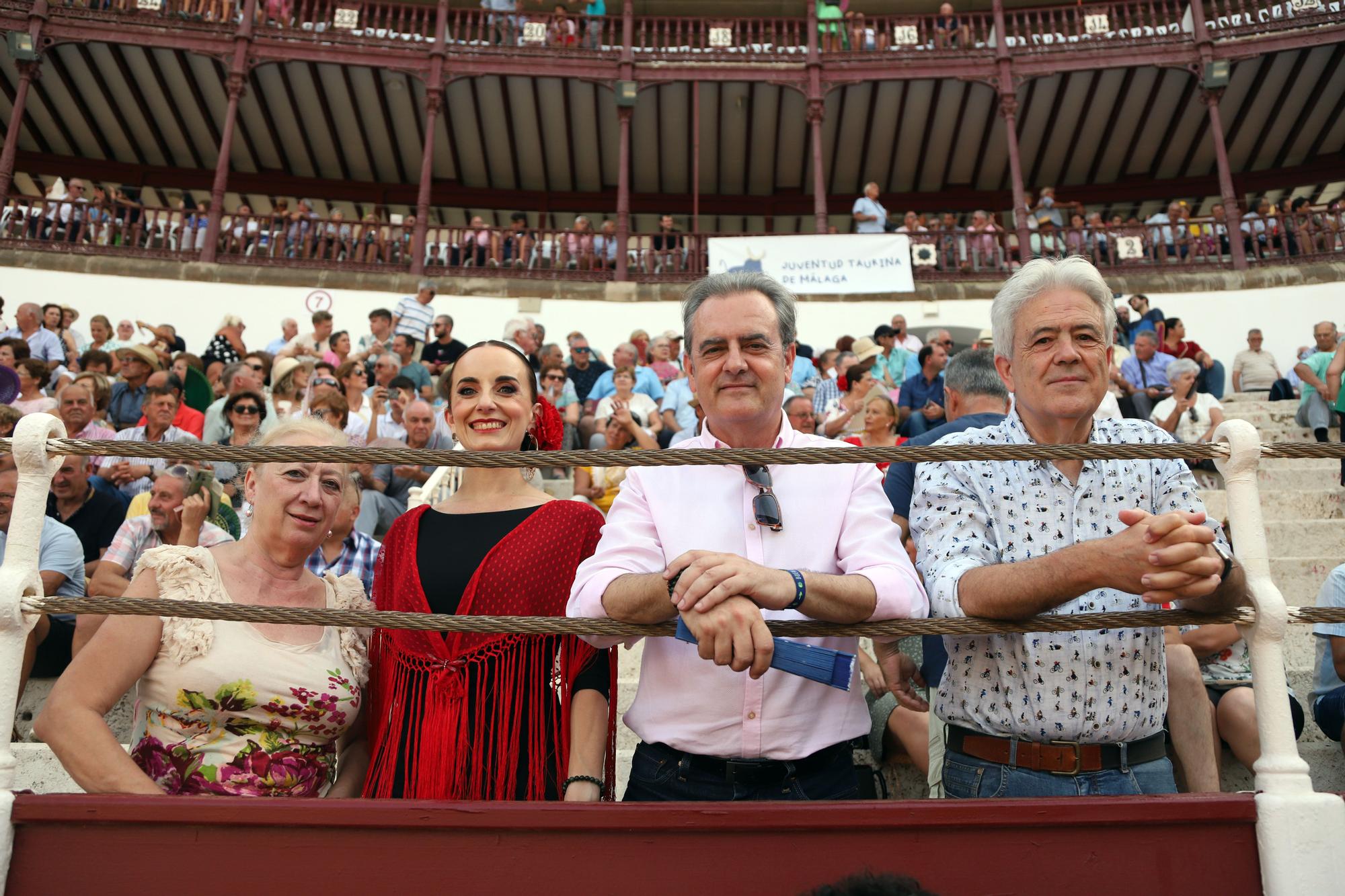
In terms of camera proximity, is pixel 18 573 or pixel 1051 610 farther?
pixel 1051 610

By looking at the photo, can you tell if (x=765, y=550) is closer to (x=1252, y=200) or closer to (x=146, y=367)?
(x=146, y=367)

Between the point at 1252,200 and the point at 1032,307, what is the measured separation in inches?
725

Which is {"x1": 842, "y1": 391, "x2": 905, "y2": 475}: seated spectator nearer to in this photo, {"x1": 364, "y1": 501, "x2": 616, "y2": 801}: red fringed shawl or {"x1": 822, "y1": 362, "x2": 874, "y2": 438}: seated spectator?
{"x1": 822, "y1": 362, "x2": 874, "y2": 438}: seated spectator

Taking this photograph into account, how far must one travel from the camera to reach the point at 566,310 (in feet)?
42.1

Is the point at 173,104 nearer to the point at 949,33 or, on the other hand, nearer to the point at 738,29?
the point at 738,29

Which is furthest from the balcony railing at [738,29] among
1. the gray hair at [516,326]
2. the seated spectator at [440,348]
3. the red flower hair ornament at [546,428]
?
the red flower hair ornament at [546,428]

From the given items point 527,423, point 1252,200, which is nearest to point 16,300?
point 527,423

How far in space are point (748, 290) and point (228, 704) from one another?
4.34ft

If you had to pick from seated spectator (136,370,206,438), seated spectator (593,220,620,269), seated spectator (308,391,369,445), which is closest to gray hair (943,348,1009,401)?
seated spectator (308,391,369,445)

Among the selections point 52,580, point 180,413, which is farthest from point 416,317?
point 52,580

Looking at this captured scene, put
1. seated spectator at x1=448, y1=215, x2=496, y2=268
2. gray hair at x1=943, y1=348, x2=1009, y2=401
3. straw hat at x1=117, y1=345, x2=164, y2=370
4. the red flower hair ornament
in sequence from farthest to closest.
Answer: seated spectator at x1=448, y1=215, x2=496, y2=268
straw hat at x1=117, y1=345, x2=164, y2=370
gray hair at x1=943, y1=348, x2=1009, y2=401
the red flower hair ornament

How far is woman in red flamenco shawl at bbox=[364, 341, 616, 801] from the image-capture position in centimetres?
173

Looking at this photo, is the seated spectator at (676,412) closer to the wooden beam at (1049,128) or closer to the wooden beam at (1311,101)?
the wooden beam at (1049,128)

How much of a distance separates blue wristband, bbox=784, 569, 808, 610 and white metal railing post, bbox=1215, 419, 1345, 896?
2.16 feet
